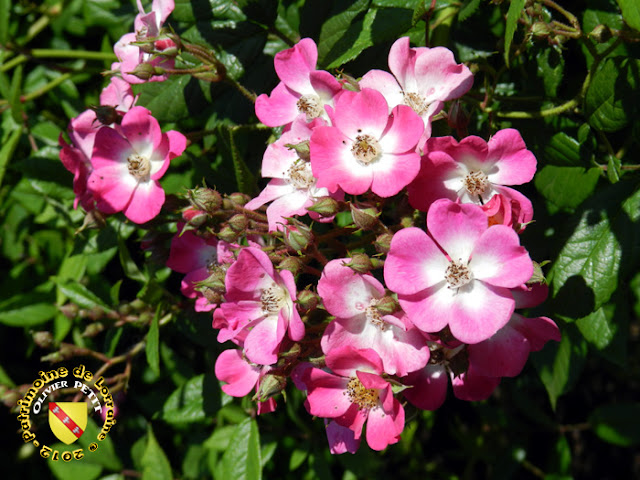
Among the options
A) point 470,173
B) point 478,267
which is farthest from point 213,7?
point 478,267

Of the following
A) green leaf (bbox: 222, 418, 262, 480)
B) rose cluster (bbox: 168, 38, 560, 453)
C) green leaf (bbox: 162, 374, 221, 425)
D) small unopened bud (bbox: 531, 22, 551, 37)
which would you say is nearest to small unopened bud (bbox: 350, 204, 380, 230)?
rose cluster (bbox: 168, 38, 560, 453)

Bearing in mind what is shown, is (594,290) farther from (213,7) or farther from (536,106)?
(213,7)

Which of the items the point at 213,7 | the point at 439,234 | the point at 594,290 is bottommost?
the point at 594,290

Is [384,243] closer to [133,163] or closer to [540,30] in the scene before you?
[540,30]

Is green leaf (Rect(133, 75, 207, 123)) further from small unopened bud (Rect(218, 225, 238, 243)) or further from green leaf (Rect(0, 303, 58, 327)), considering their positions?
green leaf (Rect(0, 303, 58, 327))

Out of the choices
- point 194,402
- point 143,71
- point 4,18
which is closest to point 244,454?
point 194,402
